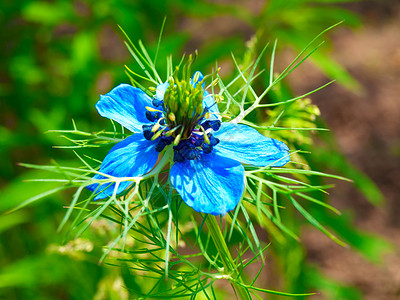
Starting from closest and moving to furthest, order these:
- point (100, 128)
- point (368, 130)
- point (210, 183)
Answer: point (210, 183), point (100, 128), point (368, 130)

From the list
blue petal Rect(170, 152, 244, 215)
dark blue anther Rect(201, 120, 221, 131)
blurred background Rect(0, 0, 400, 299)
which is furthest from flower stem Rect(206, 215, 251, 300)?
blurred background Rect(0, 0, 400, 299)

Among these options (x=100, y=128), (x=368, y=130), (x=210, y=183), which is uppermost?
(x=210, y=183)

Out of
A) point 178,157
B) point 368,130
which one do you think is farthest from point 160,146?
point 368,130

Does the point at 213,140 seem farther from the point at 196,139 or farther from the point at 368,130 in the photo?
the point at 368,130

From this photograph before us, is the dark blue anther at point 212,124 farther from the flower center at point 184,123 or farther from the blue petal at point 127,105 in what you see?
the blue petal at point 127,105

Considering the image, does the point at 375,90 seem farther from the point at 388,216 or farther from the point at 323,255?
the point at 323,255

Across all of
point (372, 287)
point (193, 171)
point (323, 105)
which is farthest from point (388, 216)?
point (193, 171)

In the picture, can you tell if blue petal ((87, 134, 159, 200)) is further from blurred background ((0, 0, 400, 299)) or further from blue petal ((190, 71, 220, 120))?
blurred background ((0, 0, 400, 299))
